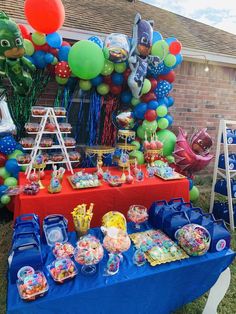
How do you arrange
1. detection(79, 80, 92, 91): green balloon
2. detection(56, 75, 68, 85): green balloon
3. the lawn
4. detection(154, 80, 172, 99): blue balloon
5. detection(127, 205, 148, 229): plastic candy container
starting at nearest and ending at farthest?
the lawn
detection(127, 205, 148, 229): plastic candy container
detection(56, 75, 68, 85): green balloon
detection(79, 80, 92, 91): green balloon
detection(154, 80, 172, 99): blue balloon

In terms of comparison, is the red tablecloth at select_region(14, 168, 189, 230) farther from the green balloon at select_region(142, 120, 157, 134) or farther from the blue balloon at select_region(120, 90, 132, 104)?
the blue balloon at select_region(120, 90, 132, 104)

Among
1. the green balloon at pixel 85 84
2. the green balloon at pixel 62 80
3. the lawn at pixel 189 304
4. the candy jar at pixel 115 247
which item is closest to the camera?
the candy jar at pixel 115 247

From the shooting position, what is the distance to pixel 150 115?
3357 mm

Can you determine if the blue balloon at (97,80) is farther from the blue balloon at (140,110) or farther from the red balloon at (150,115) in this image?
the red balloon at (150,115)

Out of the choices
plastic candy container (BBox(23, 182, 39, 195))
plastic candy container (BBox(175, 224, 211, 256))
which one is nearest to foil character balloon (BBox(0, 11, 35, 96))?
plastic candy container (BBox(23, 182, 39, 195))

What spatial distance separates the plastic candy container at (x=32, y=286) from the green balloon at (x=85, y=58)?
215cm

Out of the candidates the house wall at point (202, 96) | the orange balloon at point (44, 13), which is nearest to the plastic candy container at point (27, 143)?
the orange balloon at point (44, 13)

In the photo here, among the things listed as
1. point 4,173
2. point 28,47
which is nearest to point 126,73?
point 28,47

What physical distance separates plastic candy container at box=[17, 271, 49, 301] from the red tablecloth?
94cm

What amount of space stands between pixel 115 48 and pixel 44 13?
851 mm

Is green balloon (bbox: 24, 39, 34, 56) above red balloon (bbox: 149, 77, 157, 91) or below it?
above

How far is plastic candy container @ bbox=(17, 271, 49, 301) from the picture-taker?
135 centimetres

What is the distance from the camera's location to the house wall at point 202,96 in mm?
4332

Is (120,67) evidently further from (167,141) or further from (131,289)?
(131,289)
